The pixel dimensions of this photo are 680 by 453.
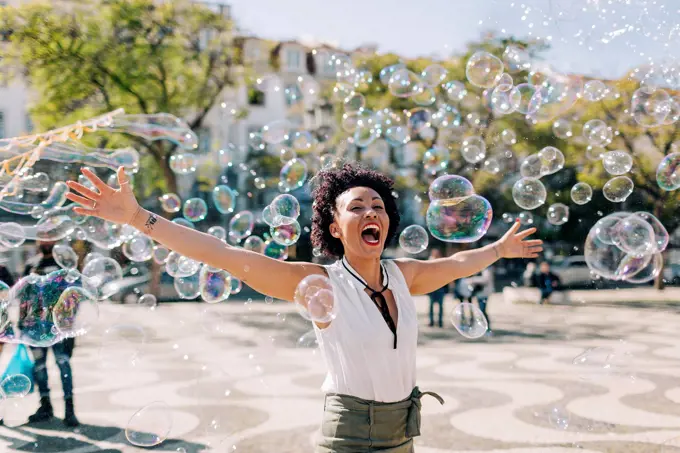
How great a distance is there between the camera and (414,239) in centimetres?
486

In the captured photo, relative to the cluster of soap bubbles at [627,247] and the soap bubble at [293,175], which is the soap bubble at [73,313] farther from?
the cluster of soap bubbles at [627,247]

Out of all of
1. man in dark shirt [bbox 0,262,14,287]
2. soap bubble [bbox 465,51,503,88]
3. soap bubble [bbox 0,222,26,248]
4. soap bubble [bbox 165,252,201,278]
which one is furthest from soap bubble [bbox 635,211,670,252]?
man in dark shirt [bbox 0,262,14,287]

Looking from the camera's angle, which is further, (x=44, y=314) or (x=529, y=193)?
(x=529, y=193)

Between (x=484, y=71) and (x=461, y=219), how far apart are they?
2.02 meters

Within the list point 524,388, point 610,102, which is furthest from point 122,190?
point 610,102

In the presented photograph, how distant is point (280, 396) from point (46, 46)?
1223cm

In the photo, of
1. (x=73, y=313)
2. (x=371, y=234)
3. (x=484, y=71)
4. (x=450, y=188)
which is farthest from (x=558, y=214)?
(x=371, y=234)

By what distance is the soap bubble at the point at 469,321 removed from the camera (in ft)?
13.1

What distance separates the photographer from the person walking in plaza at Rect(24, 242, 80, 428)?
5.18m

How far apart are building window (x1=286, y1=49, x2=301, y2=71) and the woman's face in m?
32.9

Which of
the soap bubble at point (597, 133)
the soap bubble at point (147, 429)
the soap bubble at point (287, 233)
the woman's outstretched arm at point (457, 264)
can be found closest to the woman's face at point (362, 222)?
the woman's outstretched arm at point (457, 264)

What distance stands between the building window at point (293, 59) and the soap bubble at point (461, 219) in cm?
3125

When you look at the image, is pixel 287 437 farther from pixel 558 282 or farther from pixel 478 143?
pixel 558 282

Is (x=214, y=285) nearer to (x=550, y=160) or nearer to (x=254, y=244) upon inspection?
(x=254, y=244)
